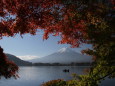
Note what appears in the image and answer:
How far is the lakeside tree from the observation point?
9.60 m

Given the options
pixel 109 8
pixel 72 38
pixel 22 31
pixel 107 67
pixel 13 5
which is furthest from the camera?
pixel 72 38

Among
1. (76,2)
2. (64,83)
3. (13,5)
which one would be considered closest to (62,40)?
(64,83)

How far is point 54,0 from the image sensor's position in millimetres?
9727

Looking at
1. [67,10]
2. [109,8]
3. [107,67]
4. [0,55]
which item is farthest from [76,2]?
[0,55]

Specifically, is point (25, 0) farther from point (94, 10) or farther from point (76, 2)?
point (94, 10)

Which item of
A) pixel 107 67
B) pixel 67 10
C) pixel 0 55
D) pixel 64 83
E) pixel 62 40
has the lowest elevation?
pixel 64 83

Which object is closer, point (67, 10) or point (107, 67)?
point (67, 10)

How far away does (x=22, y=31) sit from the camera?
9938 millimetres

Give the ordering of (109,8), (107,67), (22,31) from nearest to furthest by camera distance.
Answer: (22,31) → (109,8) → (107,67)

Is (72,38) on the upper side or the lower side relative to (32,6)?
lower

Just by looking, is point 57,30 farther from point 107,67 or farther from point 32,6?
point 107,67

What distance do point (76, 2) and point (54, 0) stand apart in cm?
105

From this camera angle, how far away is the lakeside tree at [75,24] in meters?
9.60

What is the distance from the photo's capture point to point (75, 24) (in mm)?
11117
